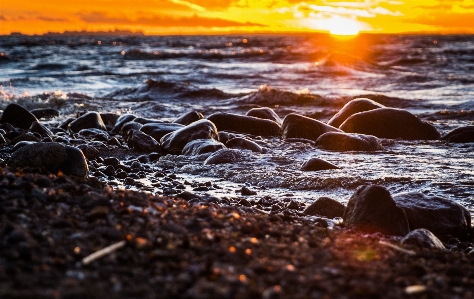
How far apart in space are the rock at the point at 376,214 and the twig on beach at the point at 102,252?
2.10m

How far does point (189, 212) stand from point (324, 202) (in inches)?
66.5

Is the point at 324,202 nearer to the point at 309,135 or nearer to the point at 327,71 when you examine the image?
the point at 309,135

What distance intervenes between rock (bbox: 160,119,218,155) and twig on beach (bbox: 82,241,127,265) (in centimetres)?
445

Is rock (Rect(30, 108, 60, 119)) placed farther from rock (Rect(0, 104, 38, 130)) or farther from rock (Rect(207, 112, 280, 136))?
rock (Rect(207, 112, 280, 136))

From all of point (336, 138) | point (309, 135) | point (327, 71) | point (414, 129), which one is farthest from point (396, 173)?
point (327, 71)

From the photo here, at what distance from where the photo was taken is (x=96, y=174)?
5340 mm

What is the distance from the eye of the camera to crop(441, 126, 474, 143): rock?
7.82 meters

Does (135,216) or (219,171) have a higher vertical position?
(135,216)

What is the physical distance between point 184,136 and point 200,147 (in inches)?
19.8

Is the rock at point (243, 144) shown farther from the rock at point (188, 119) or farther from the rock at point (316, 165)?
the rock at point (188, 119)

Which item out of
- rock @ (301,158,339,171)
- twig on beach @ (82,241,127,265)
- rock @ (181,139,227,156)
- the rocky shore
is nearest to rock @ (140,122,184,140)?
rock @ (181,139,227,156)

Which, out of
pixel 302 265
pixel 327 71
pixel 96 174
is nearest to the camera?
pixel 302 265

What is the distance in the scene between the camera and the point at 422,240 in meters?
3.55

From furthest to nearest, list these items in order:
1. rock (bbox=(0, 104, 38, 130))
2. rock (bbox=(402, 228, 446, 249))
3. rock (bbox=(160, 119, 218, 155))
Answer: rock (bbox=(0, 104, 38, 130)) < rock (bbox=(160, 119, 218, 155)) < rock (bbox=(402, 228, 446, 249))
